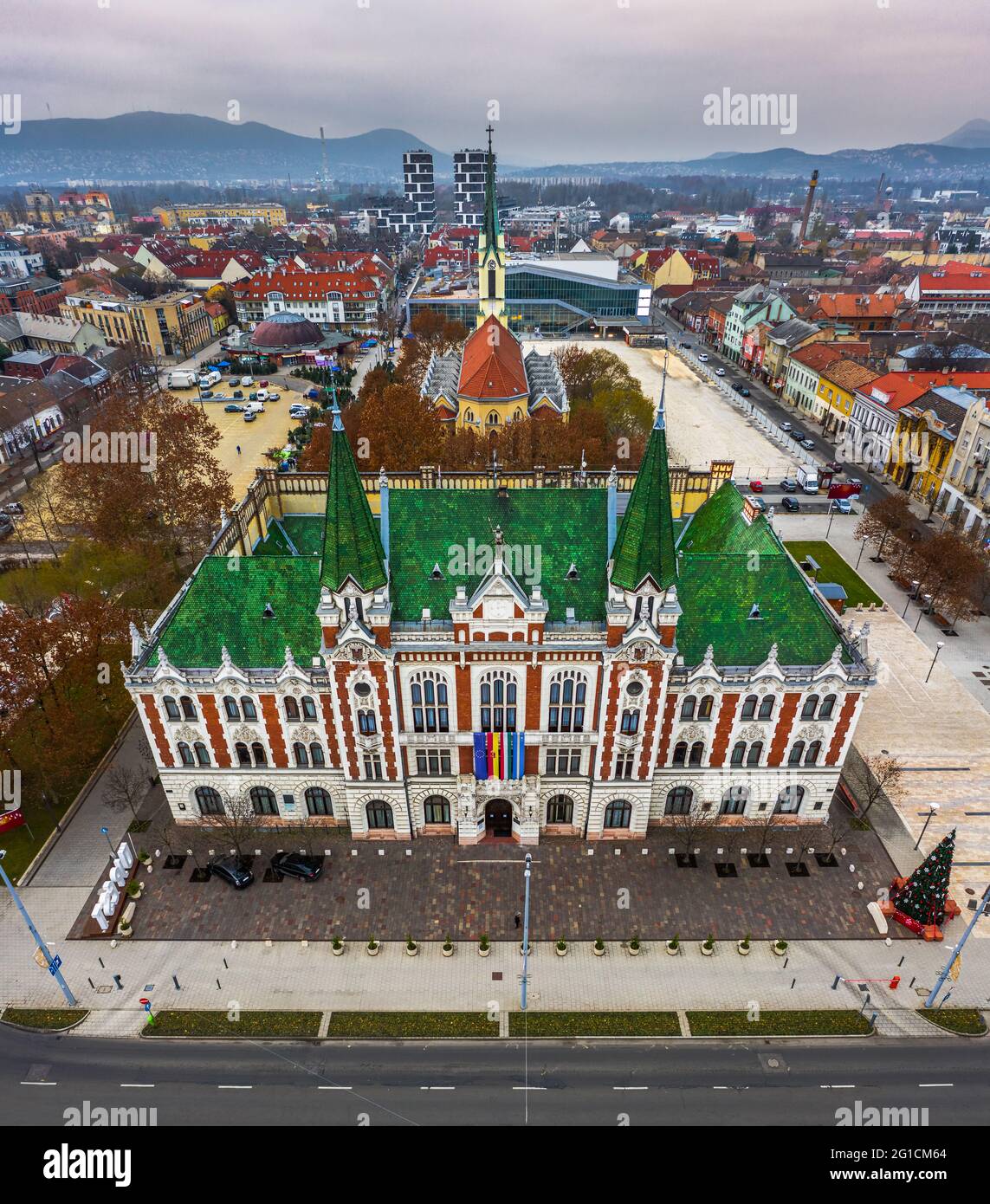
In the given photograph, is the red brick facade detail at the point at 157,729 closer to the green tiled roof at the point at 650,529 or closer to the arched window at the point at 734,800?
the green tiled roof at the point at 650,529

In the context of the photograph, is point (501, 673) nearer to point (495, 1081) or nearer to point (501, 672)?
point (501, 672)

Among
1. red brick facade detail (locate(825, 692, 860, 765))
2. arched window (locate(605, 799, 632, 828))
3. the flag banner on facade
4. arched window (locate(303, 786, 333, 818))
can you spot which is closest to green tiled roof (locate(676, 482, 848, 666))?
red brick facade detail (locate(825, 692, 860, 765))

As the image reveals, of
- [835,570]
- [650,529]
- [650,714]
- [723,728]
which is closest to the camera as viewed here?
[650,529]

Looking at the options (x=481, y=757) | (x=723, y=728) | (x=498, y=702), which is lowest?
(x=481, y=757)

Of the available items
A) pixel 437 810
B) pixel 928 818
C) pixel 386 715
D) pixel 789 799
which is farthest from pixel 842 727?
pixel 386 715

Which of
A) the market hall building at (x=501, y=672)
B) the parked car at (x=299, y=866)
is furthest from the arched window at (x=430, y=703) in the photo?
the parked car at (x=299, y=866)
